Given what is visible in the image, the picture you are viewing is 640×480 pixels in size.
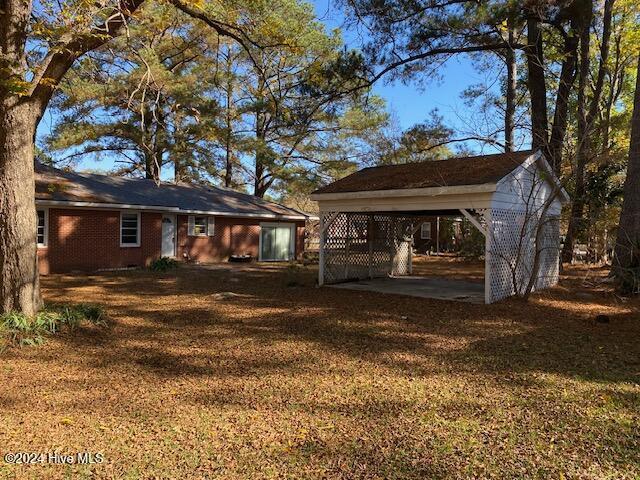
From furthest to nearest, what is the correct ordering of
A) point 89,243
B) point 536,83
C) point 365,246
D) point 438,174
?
point 89,243 < point 536,83 < point 365,246 < point 438,174

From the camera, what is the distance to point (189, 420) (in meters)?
3.94

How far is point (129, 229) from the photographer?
17625 mm

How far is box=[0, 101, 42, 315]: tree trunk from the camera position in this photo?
22.0 feet

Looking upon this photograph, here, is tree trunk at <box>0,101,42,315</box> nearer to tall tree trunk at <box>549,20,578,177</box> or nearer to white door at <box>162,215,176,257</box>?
tall tree trunk at <box>549,20,578,177</box>

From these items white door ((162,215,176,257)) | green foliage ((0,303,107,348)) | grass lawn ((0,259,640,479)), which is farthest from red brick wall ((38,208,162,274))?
green foliage ((0,303,107,348))

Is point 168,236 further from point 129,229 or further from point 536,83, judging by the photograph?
point 536,83

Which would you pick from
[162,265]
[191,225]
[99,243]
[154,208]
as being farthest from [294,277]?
[191,225]

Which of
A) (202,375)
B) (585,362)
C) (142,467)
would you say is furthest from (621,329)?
(142,467)

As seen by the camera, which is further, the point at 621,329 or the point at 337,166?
the point at 337,166

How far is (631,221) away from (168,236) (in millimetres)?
15794

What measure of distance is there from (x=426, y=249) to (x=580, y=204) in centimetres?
1404

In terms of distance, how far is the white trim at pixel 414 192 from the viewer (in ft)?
31.3

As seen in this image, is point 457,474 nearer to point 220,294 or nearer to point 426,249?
point 220,294

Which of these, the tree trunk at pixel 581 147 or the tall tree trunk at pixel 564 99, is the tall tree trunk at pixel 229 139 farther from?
the tree trunk at pixel 581 147
